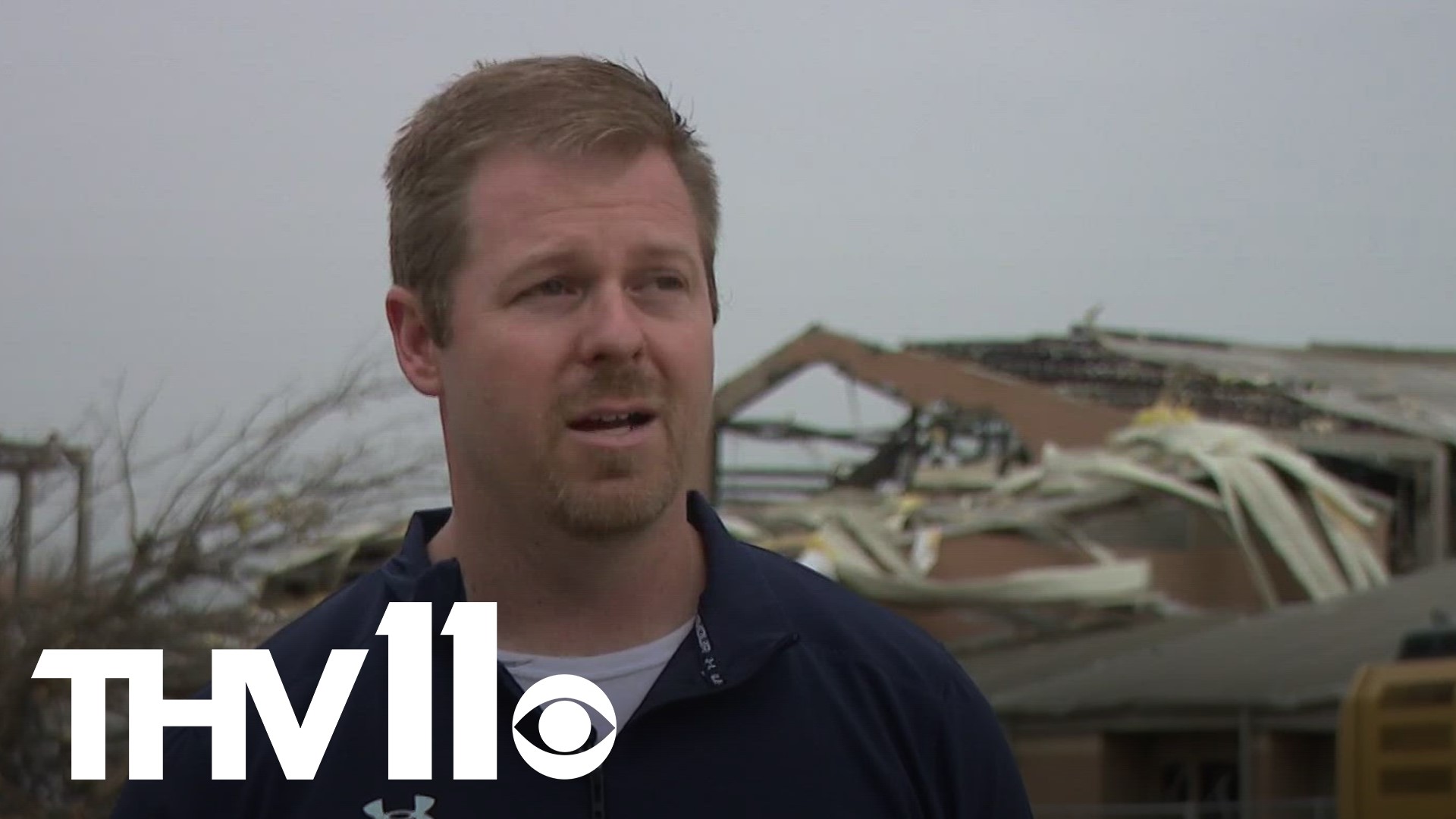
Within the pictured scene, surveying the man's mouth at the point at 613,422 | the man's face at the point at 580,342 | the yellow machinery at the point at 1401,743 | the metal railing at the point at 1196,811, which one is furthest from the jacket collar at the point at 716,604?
the metal railing at the point at 1196,811

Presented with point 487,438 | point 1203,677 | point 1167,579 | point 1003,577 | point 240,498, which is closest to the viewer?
point 487,438

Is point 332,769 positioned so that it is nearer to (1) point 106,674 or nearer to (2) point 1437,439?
(1) point 106,674

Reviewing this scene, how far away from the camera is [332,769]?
2168 millimetres

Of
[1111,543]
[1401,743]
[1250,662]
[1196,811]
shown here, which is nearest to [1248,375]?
[1111,543]

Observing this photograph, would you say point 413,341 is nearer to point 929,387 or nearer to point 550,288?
point 550,288

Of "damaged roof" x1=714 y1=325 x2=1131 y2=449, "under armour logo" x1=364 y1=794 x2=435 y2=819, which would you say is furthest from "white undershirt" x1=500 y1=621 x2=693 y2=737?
"damaged roof" x1=714 y1=325 x2=1131 y2=449

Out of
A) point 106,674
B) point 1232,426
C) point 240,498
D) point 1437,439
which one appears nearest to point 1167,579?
point 1232,426

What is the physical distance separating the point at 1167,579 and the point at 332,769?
25770 mm

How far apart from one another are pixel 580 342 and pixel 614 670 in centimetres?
30

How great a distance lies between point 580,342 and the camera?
2.12m

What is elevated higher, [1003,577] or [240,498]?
[240,498]

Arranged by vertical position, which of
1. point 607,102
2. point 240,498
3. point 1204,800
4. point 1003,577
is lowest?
point 1204,800

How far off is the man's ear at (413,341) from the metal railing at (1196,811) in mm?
15901

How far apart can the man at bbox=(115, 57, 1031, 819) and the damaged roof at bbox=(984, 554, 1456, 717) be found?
17.6 m
